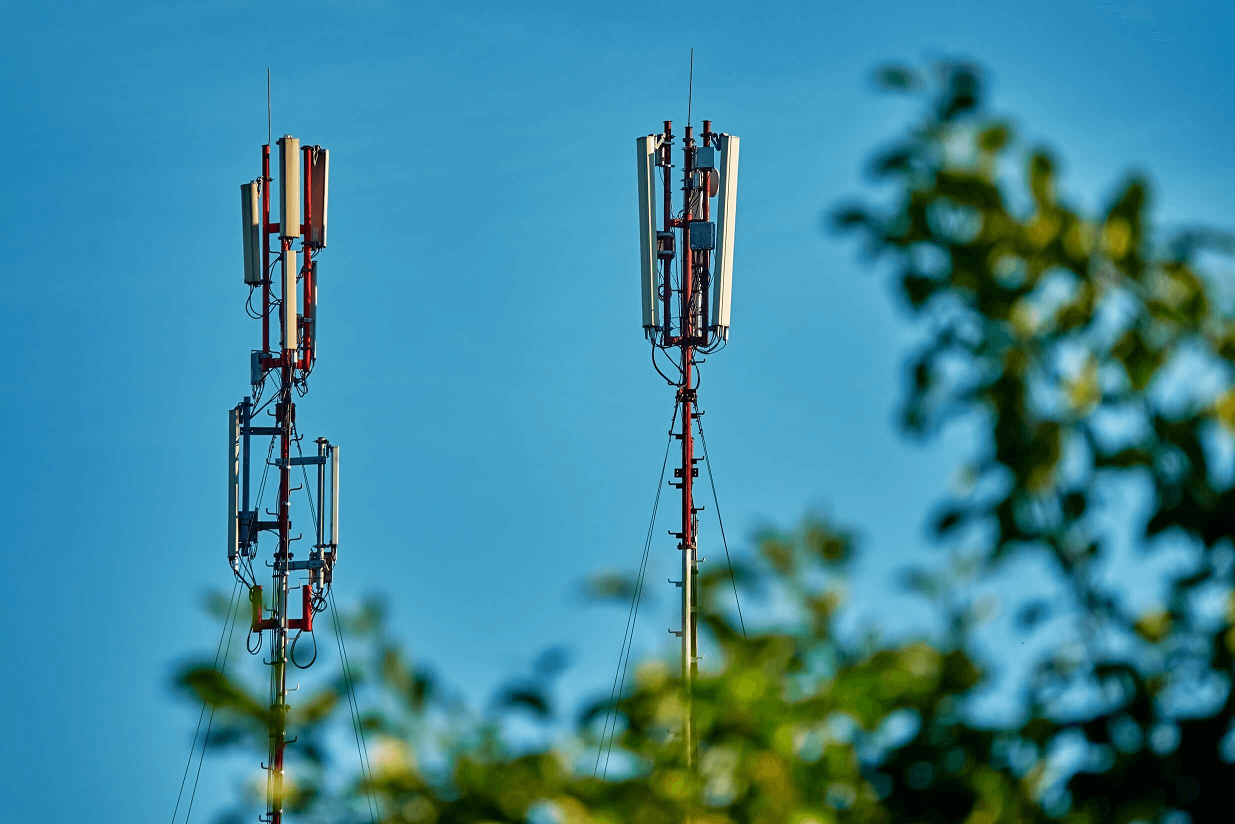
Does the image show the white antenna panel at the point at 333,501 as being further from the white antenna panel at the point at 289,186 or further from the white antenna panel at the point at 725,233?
the white antenna panel at the point at 725,233

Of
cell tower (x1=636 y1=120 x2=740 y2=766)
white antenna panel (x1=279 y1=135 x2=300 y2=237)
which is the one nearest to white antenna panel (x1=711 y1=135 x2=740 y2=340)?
cell tower (x1=636 y1=120 x2=740 y2=766)

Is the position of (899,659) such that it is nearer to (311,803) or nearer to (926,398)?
(926,398)

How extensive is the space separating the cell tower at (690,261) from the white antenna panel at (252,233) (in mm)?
2990

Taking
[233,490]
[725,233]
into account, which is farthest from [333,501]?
[725,233]

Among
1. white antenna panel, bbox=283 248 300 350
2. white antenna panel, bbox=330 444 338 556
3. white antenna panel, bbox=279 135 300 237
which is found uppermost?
white antenna panel, bbox=279 135 300 237

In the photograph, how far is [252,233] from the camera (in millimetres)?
12242

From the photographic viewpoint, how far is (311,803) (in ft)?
5.81

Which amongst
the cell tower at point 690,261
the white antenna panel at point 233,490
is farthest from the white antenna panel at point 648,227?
the white antenna panel at point 233,490

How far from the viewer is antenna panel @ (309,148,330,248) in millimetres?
12180

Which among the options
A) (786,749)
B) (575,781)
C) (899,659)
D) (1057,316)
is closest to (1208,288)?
(1057,316)

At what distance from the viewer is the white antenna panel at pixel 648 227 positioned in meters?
11.4

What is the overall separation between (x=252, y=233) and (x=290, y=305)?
2.40ft

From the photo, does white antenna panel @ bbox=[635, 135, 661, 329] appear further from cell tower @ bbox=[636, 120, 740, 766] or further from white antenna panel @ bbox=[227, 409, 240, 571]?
white antenna panel @ bbox=[227, 409, 240, 571]

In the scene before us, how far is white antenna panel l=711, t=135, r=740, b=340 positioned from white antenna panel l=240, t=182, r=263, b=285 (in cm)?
353
